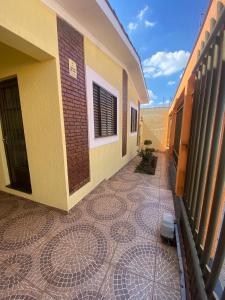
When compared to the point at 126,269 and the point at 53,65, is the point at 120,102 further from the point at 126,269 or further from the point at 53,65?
the point at 126,269

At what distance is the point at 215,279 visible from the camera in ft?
2.59

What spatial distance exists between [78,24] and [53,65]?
1030 mm

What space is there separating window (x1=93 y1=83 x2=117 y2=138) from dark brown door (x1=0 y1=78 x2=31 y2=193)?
4.73ft

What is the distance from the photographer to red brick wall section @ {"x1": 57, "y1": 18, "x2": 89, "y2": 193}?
193 centimetres

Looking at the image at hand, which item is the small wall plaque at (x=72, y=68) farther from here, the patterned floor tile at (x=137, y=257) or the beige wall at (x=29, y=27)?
the patterned floor tile at (x=137, y=257)

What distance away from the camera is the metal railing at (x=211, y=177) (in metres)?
0.80

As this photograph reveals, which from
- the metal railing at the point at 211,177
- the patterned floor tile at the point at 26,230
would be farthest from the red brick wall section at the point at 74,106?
the metal railing at the point at 211,177

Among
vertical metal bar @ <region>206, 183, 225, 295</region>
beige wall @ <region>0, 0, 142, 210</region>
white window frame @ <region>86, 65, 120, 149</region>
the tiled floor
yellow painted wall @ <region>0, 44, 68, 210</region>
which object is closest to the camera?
→ vertical metal bar @ <region>206, 183, 225, 295</region>

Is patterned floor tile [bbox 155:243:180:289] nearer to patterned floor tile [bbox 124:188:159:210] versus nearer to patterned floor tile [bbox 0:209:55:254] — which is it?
patterned floor tile [bbox 124:188:159:210]

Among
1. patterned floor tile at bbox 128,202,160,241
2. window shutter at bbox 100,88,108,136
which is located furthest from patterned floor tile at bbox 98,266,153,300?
window shutter at bbox 100,88,108,136

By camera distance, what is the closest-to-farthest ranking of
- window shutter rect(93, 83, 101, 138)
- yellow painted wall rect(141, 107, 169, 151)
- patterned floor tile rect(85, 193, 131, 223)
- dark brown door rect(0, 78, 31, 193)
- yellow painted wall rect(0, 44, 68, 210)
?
yellow painted wall rect(0, 44, 68, 210) < patterned floor tile rect(85, 193, 131, 223) < dark brown door rect(0, 78, 31, 193) < window shutter rect(93, 83, 101, 138) < yellow painted wall rect(141, 107, 169, 151)

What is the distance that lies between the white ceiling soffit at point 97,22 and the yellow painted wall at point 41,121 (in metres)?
0.78

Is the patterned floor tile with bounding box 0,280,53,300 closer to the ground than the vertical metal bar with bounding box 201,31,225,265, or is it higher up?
closer to the ground

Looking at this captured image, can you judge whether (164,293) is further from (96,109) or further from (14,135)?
(14,135)
